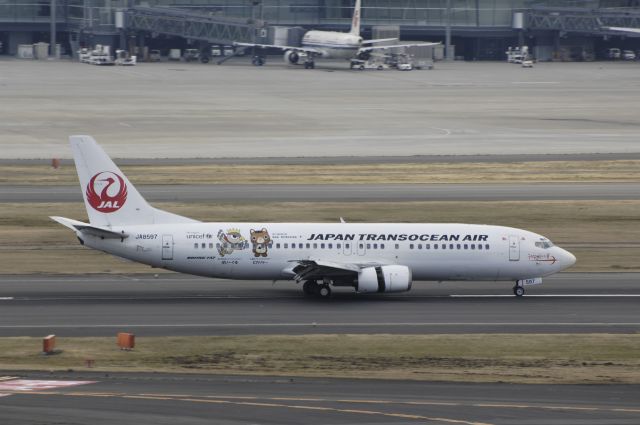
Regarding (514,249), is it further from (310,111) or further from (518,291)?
(310,111)

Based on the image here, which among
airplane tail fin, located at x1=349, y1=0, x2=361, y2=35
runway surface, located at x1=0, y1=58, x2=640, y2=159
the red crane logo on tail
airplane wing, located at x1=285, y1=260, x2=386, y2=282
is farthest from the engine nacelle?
airplane tail fin, located at x1=349, y1=0, x2=361, y2=35

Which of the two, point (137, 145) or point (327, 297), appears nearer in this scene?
point (327, 297)

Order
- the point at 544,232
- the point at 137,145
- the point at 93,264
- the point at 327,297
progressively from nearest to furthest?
the point at 327,297, the point at 93,264, the point at 544,232, the point at 137,145

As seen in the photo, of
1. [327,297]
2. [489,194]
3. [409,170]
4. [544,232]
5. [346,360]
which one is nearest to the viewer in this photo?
[346,360]

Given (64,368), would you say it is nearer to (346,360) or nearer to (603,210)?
(346,360)

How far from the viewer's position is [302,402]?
3550 centimetres

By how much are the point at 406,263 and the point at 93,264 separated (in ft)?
58.2

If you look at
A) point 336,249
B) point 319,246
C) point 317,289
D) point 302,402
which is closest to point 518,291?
point 336,249

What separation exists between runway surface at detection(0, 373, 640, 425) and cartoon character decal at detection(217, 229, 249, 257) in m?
15.3

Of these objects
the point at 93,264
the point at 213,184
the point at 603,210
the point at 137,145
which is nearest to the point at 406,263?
the point at 93,264

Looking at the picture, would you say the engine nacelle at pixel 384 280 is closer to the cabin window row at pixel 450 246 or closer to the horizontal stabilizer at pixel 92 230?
the cabin window row at pixel 450 246

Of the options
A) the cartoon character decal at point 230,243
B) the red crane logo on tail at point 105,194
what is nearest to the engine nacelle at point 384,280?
the cartoon character decal at point 230,243

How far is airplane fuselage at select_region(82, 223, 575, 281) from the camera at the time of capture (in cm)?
5475

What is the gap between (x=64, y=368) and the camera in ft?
136
